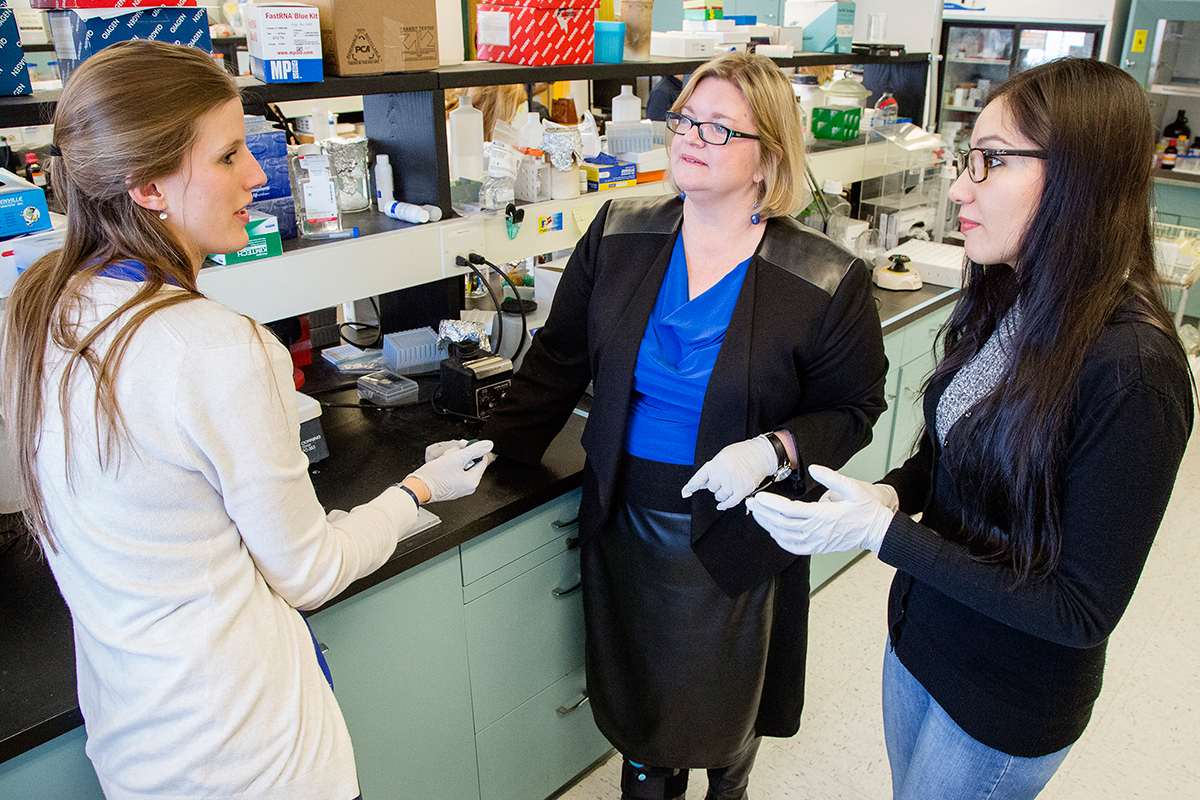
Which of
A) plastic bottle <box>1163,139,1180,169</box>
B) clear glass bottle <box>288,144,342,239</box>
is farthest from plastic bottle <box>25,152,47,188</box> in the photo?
plastic bottle <box>1163,139,1180,169</box>

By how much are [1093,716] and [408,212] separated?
2.19 meters

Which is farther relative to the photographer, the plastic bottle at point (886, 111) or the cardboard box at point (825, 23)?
the plastic bottle at point (886, 111)

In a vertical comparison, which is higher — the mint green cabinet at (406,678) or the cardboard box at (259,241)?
the cardboard box at (259,241)

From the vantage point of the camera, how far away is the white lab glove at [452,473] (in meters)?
1.40

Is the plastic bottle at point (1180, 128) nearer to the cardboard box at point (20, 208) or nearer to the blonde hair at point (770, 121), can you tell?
the blonde hair at point (770, 121)

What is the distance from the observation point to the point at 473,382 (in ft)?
6.05

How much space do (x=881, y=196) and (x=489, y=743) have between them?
2.48 meters

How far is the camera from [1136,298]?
1.04 metres

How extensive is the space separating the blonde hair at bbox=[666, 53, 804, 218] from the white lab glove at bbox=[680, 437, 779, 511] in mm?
451

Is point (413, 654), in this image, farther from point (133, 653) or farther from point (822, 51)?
point (822, 51)

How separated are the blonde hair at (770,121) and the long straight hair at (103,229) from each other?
942 millimetres

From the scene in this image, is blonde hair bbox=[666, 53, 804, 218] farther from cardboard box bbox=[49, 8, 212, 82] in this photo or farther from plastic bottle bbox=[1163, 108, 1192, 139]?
plastic bottle bbox=[1163, 108, 1192, 139]

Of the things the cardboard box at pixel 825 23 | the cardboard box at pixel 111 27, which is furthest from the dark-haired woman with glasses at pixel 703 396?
the cardboard box at pixel 825 23

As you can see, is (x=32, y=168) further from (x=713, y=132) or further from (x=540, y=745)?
(x=540, y=745)
